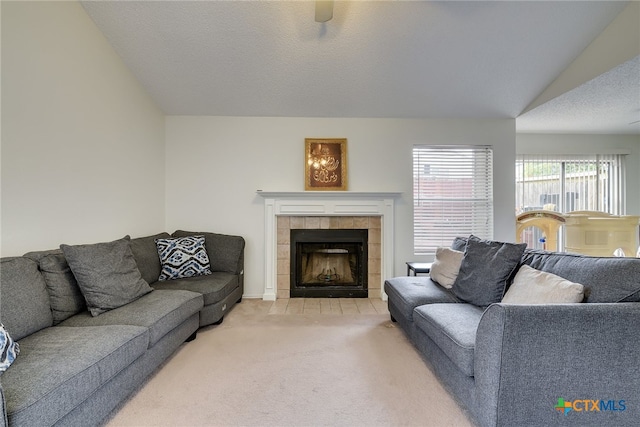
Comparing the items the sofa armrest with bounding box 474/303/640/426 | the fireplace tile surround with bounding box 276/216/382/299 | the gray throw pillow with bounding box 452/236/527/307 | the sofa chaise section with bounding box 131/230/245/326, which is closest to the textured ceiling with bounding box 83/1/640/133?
the fireplace tile surround with bounding box 276/216/382/299

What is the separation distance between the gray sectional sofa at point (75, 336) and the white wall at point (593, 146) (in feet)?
16.8

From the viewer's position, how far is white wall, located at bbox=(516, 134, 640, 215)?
188 inches

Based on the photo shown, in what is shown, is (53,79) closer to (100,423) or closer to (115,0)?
(115,0)

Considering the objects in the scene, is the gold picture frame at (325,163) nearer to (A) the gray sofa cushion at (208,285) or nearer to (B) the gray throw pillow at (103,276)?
(A) the gray sofa cushion at (208,285)

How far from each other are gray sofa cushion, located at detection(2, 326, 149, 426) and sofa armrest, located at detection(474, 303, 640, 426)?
1.85m

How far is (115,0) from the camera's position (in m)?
2.58

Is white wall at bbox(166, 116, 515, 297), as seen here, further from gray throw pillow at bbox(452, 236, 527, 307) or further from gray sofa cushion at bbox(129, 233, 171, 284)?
gray throw pillow at bbox(452, 236, 527, 307)

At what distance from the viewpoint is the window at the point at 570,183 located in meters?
4.83

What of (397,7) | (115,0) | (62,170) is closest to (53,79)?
(62,170)

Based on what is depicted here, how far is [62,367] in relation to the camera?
52.4 inches

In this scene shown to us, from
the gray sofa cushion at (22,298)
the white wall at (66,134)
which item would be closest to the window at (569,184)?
the white wall at (66,134)

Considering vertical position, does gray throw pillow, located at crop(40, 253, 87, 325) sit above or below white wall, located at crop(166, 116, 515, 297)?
below

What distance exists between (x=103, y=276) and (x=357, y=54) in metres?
2.92

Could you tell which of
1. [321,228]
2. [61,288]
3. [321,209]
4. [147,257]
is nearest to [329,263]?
[321,228]
